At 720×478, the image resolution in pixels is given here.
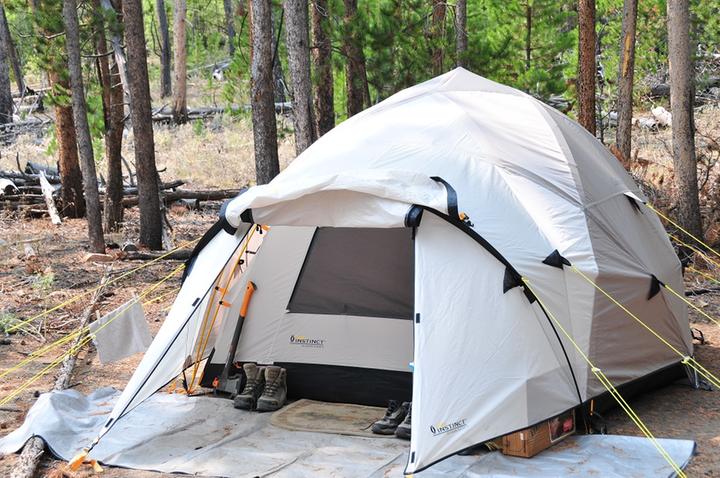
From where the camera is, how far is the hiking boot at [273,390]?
Result: 21.2ft

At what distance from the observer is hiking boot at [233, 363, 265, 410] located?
6504 mm

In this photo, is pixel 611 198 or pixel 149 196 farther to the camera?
pixel 149 196

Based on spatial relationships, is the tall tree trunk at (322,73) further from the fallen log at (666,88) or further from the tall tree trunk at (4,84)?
the tall tree trunk at (4,84)

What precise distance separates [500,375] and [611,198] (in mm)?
2059

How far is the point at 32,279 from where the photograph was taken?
408 inches

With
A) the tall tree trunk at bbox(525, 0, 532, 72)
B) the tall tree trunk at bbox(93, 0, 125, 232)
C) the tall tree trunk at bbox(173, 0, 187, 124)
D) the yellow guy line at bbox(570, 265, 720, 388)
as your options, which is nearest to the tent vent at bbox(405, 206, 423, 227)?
the yellow guy line at bbox(570, 265, 720, 388)

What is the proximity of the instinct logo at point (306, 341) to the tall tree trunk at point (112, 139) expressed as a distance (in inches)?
295

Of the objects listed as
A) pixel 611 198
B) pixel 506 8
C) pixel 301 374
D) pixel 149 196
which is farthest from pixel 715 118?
pixel 301 374

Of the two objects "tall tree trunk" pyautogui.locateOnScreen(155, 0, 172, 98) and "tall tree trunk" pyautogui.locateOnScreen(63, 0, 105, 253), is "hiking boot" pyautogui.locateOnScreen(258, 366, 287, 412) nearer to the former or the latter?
"tall tree trunk" pyautogui.locateOnScreen(63, 0, 105, 253)

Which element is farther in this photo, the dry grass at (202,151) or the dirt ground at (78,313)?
the dry grass at (202,151)

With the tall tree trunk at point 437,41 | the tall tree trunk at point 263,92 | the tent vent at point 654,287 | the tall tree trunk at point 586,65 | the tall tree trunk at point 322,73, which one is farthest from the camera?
the tall tree trunk at point 437,41

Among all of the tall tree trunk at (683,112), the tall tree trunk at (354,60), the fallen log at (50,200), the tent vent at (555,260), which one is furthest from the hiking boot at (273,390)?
the fallen log at (50,200)

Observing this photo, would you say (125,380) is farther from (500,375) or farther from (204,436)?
(500,375)

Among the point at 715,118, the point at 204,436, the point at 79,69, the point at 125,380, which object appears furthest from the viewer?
the point at 715,118
